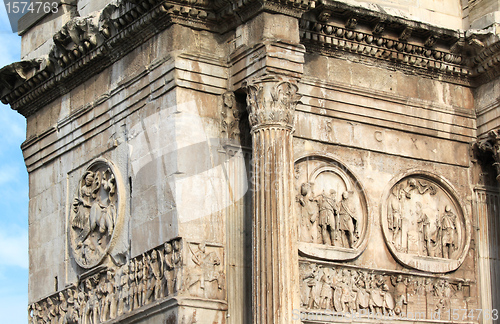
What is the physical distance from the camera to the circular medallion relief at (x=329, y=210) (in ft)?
52.2

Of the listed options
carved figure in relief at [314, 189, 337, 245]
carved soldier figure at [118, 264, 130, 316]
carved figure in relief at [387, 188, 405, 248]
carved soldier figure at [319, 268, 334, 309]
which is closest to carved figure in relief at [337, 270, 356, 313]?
carved soldier figure at [319, 268, 334, 309]

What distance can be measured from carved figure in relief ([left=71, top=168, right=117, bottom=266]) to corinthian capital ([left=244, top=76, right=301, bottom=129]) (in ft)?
9.36

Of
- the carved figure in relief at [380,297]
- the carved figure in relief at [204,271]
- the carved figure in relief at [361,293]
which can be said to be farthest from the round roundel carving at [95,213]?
the carved figure in relief at [380,297]

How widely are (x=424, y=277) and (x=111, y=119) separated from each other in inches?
220

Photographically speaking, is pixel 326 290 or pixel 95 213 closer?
pixel 326 290

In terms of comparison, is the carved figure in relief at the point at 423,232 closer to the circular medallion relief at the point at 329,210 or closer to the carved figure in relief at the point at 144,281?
the circular medallion relief at the point at 329,210

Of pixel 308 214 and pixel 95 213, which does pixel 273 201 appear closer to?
pixel 308 214

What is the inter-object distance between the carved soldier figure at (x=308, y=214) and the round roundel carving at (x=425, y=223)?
1297mm

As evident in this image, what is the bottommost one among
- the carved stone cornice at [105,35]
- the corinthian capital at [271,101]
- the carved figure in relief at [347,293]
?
the carved figure in relief at [347,293]

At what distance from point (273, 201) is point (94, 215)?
363cm

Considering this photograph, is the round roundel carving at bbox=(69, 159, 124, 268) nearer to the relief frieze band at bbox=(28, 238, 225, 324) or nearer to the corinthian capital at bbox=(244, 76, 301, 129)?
the relief frieze band at bbox=(28, 238, 225, 324)

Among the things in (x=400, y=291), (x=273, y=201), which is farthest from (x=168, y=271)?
(x=400, y=291)

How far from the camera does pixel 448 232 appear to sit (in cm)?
1728

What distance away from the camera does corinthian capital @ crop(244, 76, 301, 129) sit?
1483 cm
